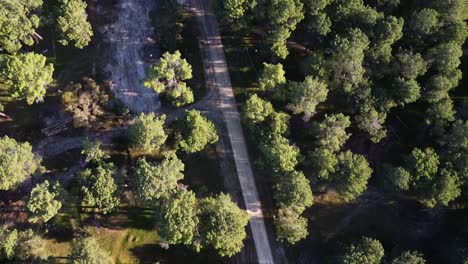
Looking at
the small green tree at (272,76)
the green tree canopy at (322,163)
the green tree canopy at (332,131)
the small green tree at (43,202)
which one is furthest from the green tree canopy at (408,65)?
the small green tree at (43,202)

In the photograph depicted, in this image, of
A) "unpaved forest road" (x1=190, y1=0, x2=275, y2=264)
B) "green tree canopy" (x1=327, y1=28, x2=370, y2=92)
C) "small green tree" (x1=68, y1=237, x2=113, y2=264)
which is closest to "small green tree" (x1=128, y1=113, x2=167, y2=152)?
"unpaved forest road" (x1=190, y1=0, x2=275, y2=264)

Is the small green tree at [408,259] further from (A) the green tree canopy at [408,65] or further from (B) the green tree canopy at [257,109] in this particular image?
(B) the green tree canopy at [257,109]

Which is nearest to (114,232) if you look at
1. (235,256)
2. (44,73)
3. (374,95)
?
(235,256)

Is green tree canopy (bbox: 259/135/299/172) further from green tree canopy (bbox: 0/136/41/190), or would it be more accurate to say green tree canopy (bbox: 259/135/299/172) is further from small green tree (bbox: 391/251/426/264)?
green tree canopy (bbox: 0/136/41/190)

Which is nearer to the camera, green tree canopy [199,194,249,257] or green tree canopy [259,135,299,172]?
green tree canopy [199,194,249,257]

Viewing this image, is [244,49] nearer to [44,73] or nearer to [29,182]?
[44,73]
